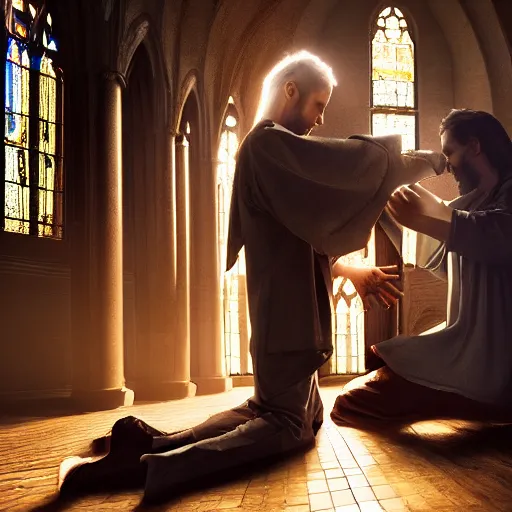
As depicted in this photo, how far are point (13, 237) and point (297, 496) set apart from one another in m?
5.58

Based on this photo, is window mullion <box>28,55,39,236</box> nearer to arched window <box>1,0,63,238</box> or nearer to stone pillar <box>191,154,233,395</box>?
arched window <box>1,0,63,238</box>

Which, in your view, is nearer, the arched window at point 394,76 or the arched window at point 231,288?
the arched window at point 231,288

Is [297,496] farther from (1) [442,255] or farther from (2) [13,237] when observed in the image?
(2) [13,237]

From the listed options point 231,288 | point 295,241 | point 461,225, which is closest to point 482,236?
point 461,225

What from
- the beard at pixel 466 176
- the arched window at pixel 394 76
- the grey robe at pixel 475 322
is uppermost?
the arched window at pixel 394 76

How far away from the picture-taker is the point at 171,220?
23.5 feet

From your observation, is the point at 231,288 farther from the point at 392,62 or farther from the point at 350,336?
the point at 392,62

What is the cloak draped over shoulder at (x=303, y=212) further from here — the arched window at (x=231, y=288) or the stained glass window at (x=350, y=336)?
the stained glass window at (x=350, y=336)

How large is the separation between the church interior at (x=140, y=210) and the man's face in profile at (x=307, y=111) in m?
0.92

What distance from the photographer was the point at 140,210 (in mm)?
7297

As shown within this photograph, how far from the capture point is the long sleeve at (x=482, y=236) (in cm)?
240

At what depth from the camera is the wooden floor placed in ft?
5.28

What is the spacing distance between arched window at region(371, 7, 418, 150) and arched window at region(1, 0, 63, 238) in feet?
20.2

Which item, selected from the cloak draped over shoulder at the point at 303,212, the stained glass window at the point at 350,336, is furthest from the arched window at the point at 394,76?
the cloak draped over shoulder at the point at 303,212
